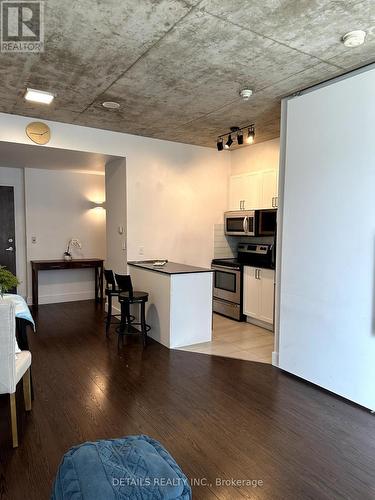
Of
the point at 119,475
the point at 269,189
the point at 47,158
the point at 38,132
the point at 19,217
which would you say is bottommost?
the point at 119,475

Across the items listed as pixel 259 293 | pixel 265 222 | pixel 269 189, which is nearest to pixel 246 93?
pixel 269 189

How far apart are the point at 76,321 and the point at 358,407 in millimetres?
3901

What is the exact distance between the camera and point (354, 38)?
2291 mm

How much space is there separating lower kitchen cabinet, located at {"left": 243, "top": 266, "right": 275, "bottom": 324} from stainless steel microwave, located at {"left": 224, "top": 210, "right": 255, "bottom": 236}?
602 millimetres

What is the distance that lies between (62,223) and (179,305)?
11.3 feet

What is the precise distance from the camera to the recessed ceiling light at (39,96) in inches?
129

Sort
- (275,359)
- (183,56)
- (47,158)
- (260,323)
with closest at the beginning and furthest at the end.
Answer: (183,56) < (275,359) < (260,323) < (47,158)

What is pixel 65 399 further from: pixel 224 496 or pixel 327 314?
pixel 327 314

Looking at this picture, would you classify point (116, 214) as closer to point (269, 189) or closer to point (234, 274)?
point (234, 274)

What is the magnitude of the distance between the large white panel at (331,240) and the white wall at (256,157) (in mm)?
1657

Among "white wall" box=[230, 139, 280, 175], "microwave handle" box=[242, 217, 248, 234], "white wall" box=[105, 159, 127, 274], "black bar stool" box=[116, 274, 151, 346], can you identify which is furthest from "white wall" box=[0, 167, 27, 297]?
"microwave handle" box=[242, 217, 248, 234]

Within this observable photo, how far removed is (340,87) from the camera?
2822mm

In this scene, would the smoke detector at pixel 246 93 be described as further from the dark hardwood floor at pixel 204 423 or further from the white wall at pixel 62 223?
the white wall at pixel 62 223

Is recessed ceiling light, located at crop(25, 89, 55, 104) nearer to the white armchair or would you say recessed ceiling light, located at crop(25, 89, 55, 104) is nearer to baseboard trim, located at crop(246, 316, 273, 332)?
the white armchair
